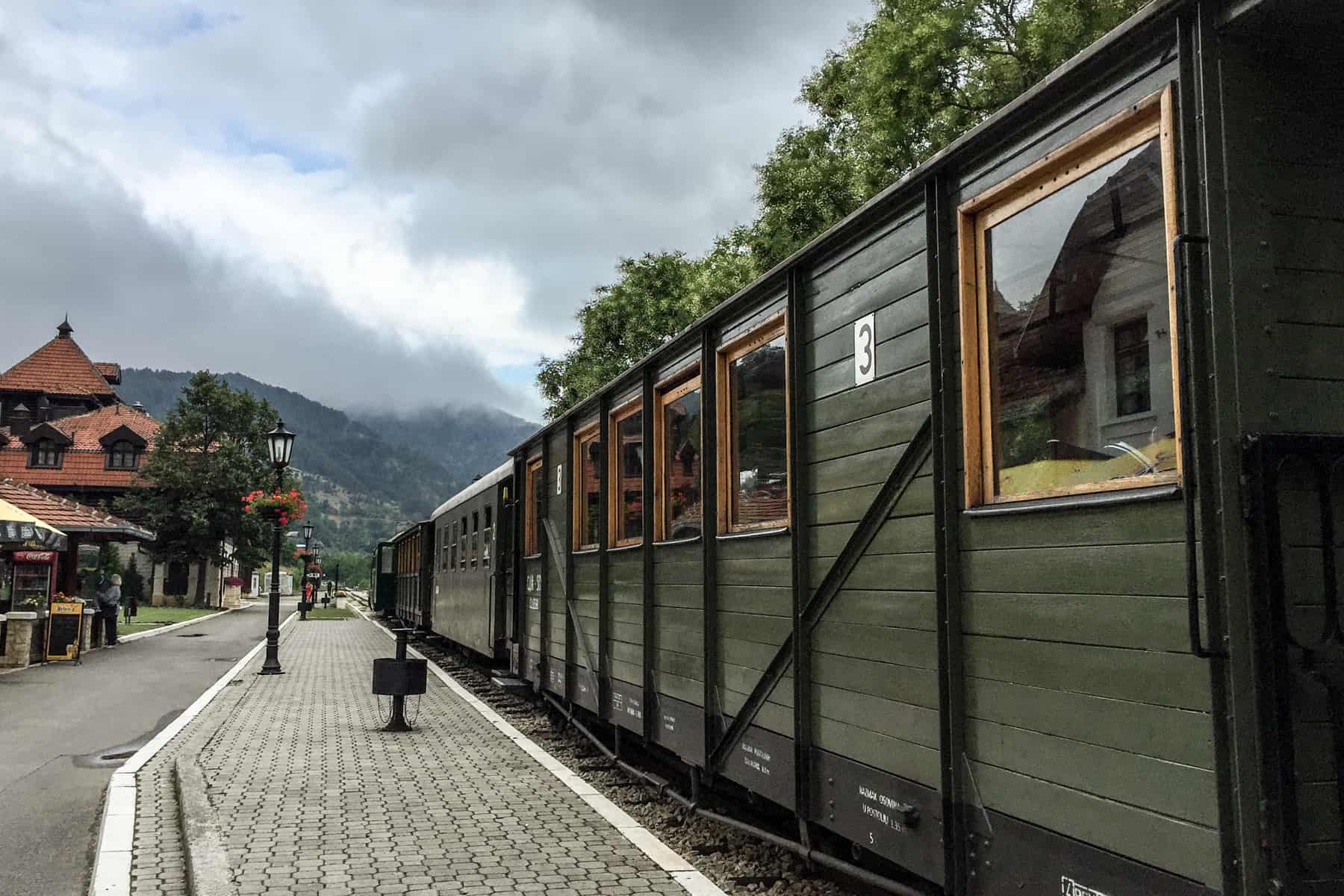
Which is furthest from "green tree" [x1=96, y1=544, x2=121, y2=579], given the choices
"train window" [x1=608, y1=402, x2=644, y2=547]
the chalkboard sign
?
"train window" [x1=608, y1=402, x2=644, y2=547]

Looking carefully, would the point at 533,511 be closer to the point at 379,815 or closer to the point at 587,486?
the point at 587,486

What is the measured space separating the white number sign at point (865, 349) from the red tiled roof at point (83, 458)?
55.6 m

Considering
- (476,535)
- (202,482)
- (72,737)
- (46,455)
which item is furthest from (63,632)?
(46,455)

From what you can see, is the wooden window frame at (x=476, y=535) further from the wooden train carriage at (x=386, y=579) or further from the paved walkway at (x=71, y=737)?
the wooden train carriage at (x=386, y=579)

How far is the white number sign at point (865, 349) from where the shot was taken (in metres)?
4.48

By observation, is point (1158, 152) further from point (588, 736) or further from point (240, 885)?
point (588, 736)

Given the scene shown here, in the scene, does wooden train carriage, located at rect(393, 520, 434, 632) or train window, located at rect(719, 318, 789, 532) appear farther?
wooden train carriage, located at rect(393, 520, 434, 632)

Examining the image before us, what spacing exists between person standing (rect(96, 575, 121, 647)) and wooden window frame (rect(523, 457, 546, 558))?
15.1 m

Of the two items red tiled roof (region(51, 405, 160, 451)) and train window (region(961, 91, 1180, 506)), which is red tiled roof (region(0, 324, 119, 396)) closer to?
red tiled roof (region(51, 405, 160, 451))

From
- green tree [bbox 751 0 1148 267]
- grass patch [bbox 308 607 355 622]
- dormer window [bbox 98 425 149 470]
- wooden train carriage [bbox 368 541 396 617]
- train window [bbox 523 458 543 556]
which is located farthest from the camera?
dormer window [bbox 98 425 149 470]

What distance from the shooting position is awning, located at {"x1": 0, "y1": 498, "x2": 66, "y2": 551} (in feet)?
57.8

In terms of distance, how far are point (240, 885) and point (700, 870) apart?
7.19ft

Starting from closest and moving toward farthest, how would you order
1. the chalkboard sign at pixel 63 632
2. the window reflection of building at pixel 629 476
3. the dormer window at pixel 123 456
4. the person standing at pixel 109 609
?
the window reflection of building at pixel 629 476, the chalkboard sign at pixel 63 632, the person standing at pixel 109 609, the dormer window at pixel 123 456

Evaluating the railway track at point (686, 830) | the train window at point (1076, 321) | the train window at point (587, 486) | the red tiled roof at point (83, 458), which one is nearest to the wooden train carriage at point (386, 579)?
the red tiled roof at point (83, 458)
